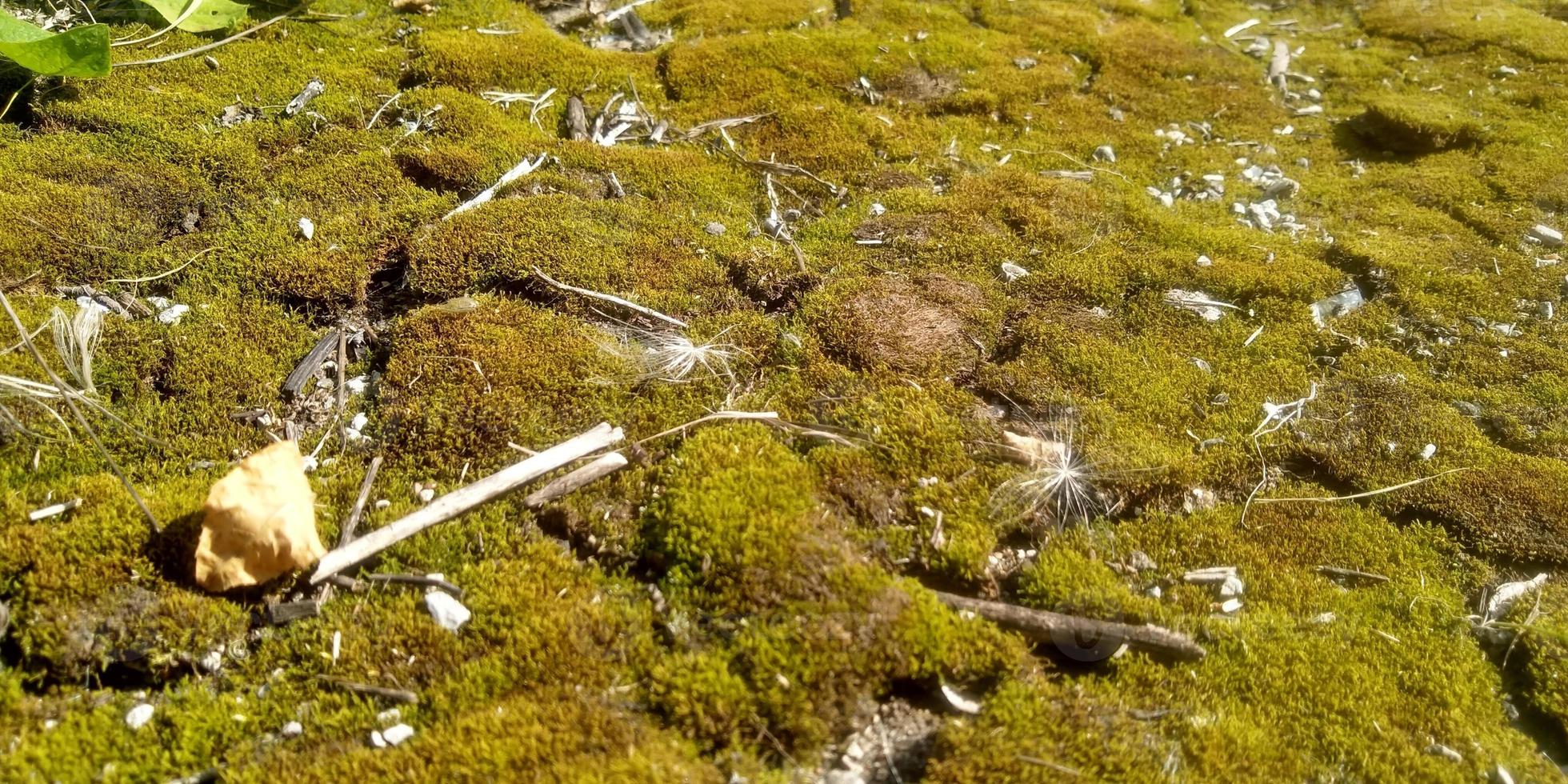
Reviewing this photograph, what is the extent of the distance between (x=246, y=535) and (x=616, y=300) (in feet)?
7.37

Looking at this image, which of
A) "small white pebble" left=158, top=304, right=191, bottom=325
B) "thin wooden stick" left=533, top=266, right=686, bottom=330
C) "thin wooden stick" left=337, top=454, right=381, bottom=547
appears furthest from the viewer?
"thin wooden stick" left=533, top=266, right=686, bottom=330

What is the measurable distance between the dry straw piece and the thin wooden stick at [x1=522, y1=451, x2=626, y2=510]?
0.96m

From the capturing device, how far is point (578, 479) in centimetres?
400

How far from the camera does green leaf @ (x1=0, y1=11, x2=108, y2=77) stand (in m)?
5.12

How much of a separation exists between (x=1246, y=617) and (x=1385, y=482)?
54.1 inches

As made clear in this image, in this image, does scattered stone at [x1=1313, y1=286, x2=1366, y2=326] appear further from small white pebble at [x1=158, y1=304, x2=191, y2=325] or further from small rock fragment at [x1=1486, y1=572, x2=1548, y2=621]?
small white pebble at [x1=158, y1=304, x2=191, y2=325]

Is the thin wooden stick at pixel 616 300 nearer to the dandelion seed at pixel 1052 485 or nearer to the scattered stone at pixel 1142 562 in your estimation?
the dandelion seed at pixel 1052 485

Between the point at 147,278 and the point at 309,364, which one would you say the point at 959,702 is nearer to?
the point at 309,364

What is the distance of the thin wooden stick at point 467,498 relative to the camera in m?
3.62

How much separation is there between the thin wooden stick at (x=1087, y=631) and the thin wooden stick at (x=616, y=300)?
7.35ft

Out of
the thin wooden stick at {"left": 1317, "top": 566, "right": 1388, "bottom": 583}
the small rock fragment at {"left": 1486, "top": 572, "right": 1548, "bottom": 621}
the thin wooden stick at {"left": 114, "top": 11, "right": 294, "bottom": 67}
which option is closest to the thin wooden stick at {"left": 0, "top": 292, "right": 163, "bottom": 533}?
the thin wooden stick at {"left": 114, "top": 11, "right": 294, "bottom": 67}

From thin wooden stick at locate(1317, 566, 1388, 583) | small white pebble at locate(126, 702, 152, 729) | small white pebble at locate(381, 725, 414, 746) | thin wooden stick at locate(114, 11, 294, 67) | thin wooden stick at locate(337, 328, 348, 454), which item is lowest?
thin wooden stick at locate(1317, 566, 1388, 583)

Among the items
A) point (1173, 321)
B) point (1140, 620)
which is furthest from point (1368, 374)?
point (1140, 620)

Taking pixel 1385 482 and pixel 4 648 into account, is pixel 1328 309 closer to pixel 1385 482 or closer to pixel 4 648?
pixel 1385 482
